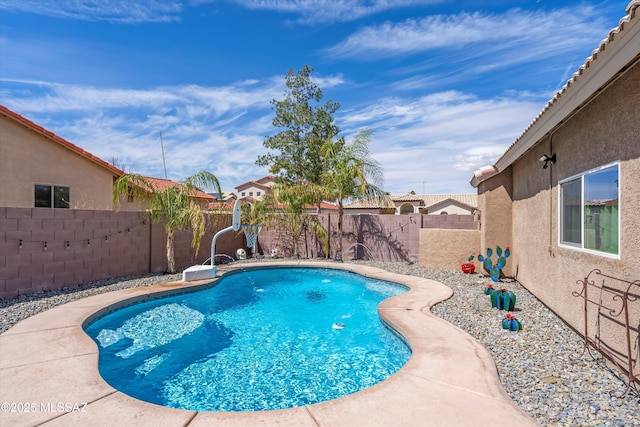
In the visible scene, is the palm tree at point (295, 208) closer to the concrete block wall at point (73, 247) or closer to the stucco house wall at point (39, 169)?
the concrete block wall at point (73, 247)

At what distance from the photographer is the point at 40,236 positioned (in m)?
8.13

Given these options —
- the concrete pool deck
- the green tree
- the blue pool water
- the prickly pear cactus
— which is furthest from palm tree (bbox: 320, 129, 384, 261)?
the concrete pool deck

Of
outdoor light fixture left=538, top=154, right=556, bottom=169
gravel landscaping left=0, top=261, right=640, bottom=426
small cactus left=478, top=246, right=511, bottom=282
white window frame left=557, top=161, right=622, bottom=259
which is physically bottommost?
gravel landscaping left=0, top=261, right=640, bottom=426

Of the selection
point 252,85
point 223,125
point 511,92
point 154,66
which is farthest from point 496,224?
point 223,125

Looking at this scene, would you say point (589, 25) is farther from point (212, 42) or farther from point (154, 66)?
point (154, 66)

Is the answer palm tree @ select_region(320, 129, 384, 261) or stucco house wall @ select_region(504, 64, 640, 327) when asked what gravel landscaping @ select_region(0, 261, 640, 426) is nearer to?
stucco house wall @ select_region(504, 64, 640, 327)

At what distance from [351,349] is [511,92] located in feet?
47.6

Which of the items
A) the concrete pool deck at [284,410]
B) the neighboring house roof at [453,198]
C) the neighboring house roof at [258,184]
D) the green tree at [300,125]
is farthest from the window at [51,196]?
the neighboring house roof at [453,198]

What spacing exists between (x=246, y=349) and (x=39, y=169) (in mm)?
12829

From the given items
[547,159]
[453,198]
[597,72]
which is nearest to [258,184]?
[453,198]

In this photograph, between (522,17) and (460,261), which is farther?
(460,261)

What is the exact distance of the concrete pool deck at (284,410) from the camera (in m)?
3.06

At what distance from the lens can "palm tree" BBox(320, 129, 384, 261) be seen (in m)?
14.4

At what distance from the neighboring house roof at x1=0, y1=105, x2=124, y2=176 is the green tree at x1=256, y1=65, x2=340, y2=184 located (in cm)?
1119
